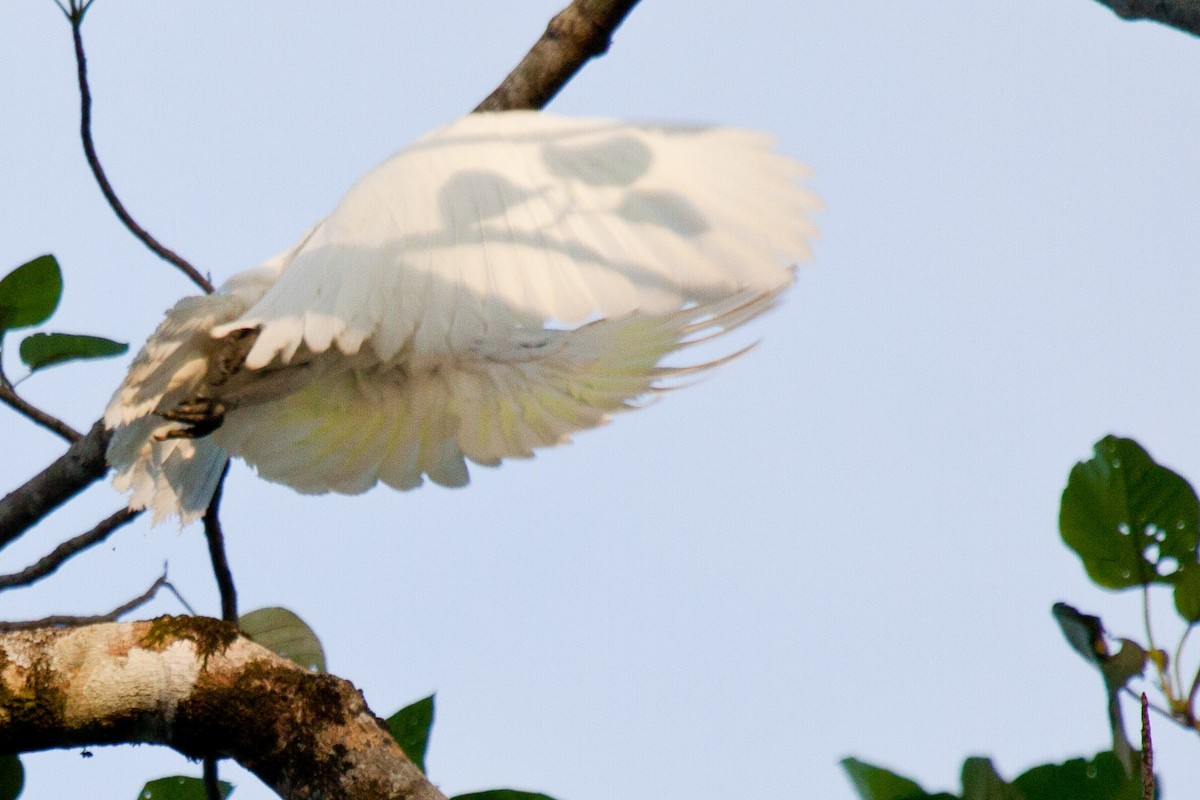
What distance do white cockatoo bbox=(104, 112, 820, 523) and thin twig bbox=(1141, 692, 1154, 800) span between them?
61 centimetres

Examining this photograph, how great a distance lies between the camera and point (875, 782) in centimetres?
154

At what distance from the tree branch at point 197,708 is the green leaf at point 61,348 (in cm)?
82

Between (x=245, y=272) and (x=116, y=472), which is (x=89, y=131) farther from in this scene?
(x=116, y=472)

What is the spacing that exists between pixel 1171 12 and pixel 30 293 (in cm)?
178

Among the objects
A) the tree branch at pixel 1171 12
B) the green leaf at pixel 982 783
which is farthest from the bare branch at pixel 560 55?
the green leaf at pixel 982 783

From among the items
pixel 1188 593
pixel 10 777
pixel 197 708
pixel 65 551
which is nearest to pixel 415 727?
pixel 197 708

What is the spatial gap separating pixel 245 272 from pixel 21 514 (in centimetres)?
66

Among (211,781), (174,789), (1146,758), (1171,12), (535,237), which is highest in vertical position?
(1171,12)

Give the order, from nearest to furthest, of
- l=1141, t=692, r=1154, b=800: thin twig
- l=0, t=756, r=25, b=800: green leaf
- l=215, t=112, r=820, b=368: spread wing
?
1. l=1141, t=692, r=1154, b=800: thin twig
2. l=215, t=112, r=820, b=368: spread wing
3. l=0, t=756, r=25, b=800: green leaf

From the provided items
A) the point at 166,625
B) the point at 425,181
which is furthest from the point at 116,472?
the point at 425,181

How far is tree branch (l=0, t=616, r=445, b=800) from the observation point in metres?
1.41

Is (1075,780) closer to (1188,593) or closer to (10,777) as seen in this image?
(1188,593)

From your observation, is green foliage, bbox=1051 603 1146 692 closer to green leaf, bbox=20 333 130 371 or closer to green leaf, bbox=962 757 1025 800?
green leaf, bbox=962 757 1025 800

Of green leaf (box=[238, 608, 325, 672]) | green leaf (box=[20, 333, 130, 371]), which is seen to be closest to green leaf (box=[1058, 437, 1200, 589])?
green leaf (box=[238, 608, 325, 672])
